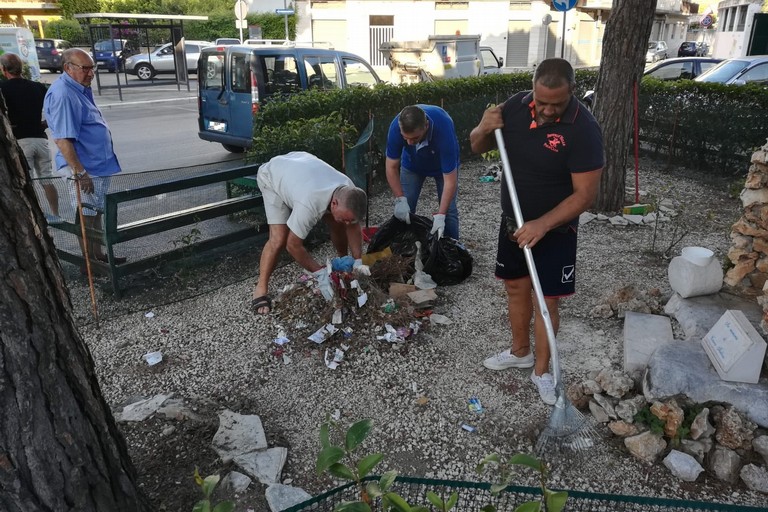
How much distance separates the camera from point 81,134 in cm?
477

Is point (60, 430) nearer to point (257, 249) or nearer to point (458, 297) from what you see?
point (458, 297)

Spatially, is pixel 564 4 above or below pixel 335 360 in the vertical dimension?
above

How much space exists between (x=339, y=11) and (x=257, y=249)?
1165 inches

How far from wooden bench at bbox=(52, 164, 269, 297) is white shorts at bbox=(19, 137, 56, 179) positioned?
1.33 metres

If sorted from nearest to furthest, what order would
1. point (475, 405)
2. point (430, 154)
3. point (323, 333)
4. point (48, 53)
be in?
point (475, 405) → point (323, 333) → point (430, 154) → point (48, 53)

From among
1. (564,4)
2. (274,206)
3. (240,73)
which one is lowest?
(274,206)

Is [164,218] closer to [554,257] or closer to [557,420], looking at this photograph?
[554,257]

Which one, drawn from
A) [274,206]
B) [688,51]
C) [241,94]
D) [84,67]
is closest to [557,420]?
[274,206]

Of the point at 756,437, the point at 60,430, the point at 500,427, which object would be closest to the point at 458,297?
the point at 500,427

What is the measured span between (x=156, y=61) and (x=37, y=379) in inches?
1030

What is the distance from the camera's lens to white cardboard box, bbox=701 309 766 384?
3088 millimetres

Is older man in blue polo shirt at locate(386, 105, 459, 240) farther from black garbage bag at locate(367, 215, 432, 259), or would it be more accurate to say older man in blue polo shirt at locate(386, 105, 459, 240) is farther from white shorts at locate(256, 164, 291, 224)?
white shorts at locate(256, 164, 291, 224)

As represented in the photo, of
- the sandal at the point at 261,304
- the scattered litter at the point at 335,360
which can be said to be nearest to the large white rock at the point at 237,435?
the scattered litter at the point at 335,360

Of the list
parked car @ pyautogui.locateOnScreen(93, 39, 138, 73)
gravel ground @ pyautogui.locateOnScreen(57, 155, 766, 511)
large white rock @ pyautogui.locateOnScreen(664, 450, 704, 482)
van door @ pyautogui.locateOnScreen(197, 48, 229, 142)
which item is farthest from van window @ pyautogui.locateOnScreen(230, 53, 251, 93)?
parked car @ pyautogui.locateOnScreen(93, 39, 138, 73)
